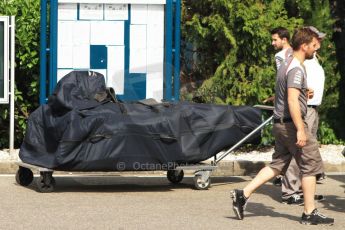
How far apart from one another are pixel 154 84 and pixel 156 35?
65 cm

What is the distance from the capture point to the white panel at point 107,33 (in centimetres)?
1391

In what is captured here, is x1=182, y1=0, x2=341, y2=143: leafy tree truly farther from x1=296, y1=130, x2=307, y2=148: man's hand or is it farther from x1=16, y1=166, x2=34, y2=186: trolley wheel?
x1=296, y1=130, x2=307, y2=148: man's hand

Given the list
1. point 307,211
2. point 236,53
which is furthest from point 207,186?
point 236,53

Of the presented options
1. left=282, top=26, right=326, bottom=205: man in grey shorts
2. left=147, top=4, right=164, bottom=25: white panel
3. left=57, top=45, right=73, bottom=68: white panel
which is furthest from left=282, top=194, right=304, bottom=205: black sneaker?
left=57, top=45, right=73, bottom=68: white panel

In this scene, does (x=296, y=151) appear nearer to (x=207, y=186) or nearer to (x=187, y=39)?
(x=207, y=186)

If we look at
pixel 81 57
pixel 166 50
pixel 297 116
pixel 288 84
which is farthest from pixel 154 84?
pixel 297 116

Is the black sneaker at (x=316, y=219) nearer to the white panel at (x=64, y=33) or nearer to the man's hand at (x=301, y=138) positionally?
the man's hand at (x=301, y=138)

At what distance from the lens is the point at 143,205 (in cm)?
1047

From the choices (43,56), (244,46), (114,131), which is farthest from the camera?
(244,46)

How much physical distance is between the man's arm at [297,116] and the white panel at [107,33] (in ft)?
16.7

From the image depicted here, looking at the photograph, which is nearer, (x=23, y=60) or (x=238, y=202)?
(x=238, y=202)

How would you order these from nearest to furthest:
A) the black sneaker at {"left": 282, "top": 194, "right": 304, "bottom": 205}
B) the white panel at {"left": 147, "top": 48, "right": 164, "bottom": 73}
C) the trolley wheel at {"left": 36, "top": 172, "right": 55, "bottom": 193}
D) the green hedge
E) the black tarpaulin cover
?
1. the black sneaker at {"left": 282, "top": 194, "right": 304, "bottom": 205}
2. the black tarpaulin cover
3. the trolley wheel at {"left": 36, "top": 172, "right": 55, "bottom": 193}
4. the white panel at {"left": 147, "top": 48, "right": 164, "bottom": 73}
5. the green hedge

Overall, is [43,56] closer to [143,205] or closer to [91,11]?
[91,11]

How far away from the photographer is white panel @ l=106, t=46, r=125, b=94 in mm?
13867
